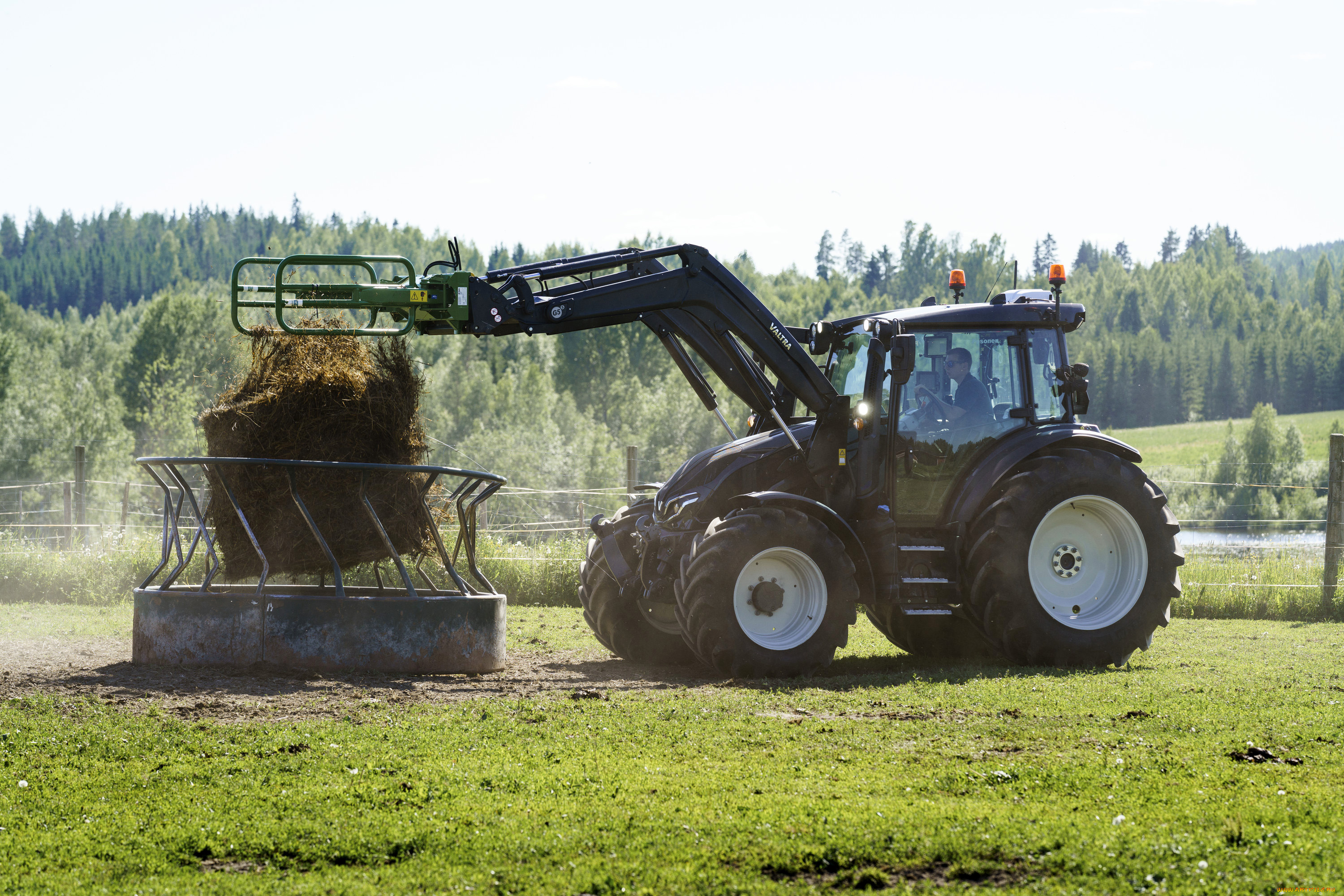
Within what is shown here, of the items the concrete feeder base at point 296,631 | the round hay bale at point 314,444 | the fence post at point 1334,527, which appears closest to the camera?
the concrete feeder base at point 296,631

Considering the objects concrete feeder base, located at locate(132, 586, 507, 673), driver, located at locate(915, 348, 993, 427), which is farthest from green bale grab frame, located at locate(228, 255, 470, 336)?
driver, located at locate(915, 348, 993, 427)

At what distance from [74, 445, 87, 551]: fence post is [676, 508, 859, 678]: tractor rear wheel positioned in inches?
480

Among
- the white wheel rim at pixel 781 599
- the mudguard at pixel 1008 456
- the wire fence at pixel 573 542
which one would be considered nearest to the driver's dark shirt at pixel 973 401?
the mudguard at pixel 1008 456

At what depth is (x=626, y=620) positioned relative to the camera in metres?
10.0

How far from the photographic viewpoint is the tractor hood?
954cm

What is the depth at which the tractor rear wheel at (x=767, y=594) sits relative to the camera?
8.71 metres

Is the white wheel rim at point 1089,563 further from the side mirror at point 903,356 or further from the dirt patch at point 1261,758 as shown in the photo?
the dirt patch at point 1261,758

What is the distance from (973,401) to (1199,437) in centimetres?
10166

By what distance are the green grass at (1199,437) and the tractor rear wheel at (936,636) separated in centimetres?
7914

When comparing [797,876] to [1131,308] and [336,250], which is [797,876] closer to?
[336,250]

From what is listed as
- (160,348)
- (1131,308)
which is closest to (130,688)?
(160,348)

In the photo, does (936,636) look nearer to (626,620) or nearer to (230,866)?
(626,620)

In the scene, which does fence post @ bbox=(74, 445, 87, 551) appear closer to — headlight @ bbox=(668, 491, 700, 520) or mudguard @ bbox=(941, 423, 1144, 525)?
headlight @ bbox=(668, 491, 700, 520)

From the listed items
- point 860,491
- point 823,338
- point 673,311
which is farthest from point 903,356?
point 673,311
